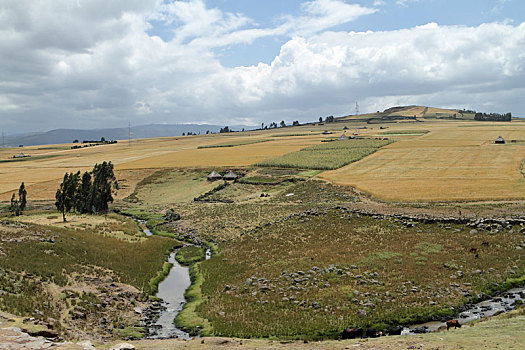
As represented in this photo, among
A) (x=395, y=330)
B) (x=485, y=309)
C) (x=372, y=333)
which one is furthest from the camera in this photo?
(x=485, y=309)

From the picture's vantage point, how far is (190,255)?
144 feet

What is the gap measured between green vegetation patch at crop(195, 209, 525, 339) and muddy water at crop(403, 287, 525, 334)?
2.69ft

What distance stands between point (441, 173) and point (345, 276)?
5352 cm

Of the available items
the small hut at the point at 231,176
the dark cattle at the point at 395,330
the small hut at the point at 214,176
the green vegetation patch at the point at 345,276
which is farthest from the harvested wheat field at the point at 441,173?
the dark cattle at the point at 395,330

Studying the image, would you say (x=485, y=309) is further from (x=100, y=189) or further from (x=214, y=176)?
(x=214, y=176)

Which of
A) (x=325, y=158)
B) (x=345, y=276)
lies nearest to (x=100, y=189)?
(x=345, y=276)

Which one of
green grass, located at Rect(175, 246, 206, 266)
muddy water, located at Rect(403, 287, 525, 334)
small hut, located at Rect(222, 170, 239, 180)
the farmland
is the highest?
small hut, located at Rect(222, 170, 239, 180)

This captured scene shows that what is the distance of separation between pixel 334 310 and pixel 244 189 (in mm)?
56285

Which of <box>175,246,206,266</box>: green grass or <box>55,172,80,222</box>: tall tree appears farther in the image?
<box>55,172,80,222</box>: tall tree

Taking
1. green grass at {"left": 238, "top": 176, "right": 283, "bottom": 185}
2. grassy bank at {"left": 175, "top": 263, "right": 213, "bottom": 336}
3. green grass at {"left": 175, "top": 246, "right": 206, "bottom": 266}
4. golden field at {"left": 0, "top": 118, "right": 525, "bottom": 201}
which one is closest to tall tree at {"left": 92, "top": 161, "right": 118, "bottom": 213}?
golden field at {"left": 0, "top": 118, "right": 525, "bottom": 201}

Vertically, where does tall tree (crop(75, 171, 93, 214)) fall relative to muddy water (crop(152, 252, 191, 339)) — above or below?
above

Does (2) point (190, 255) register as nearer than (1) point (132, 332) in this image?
No

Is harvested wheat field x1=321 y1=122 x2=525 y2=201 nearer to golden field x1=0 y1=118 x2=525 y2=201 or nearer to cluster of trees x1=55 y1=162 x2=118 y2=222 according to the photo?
golden field x1=0 y1=118 x2=525 y2=201

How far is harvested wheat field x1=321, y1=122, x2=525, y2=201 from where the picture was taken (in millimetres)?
58656
